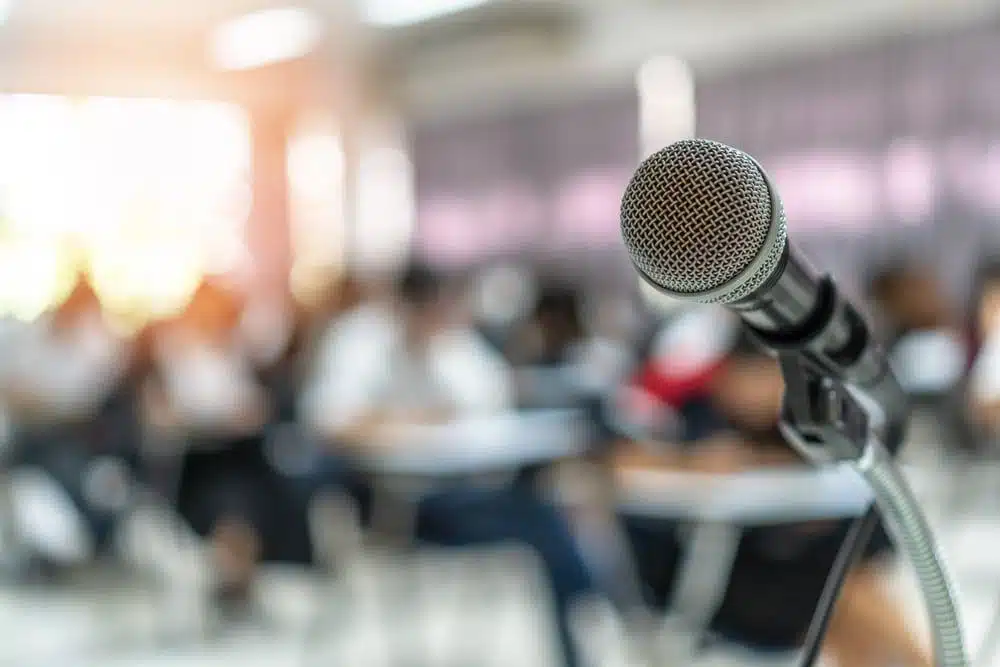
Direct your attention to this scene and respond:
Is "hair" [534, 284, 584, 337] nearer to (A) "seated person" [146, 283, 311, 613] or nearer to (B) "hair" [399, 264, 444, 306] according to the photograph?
(B) "hair" [399, 264, 444, 306]

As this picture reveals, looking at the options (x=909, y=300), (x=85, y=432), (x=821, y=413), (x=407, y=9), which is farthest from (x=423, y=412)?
(x=407, y=9)

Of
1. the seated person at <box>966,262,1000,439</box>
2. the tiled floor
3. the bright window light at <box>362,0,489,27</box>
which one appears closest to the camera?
the tiled floor

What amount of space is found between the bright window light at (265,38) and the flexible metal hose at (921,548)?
26.9ft

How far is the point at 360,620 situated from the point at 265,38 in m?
6.31

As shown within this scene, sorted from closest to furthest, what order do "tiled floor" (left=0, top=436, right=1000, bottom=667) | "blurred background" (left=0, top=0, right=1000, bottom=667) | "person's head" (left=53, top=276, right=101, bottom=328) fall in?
"blurred background" (left=0, top=0, right=1000, bottom=667)
"tiled floor" (left=0, top=436, right=1000, bottom=667)
"person's head" (left=53, top=276, right=101, bottom=328)

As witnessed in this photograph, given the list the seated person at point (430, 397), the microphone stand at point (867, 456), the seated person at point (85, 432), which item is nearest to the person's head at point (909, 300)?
the seated person at point (430, 397)

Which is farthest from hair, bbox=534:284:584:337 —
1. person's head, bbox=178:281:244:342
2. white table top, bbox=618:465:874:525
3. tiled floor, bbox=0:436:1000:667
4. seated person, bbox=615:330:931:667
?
white table top, bbox=618:465:874:525

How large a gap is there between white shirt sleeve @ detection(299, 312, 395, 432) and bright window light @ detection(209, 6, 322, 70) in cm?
411

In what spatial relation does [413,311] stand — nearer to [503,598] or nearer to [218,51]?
[503,598]

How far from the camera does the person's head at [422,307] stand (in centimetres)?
441

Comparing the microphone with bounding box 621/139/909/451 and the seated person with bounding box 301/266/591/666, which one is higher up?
the microphone with bounding box 621/139/909/451

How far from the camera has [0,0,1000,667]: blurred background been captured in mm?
2811

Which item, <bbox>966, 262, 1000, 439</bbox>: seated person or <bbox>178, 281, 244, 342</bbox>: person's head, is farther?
<bbox>178, 281, 244, 342</bbox>: person's head

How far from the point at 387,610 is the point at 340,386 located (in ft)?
3.01
